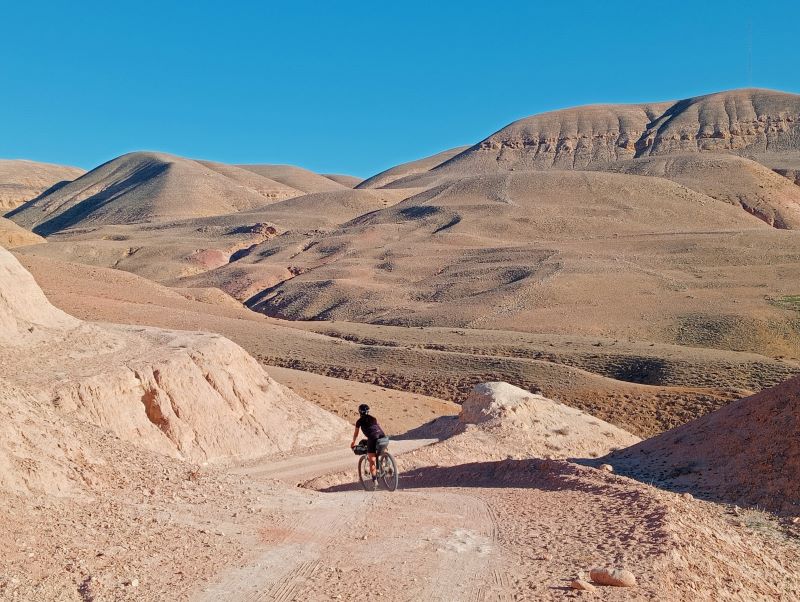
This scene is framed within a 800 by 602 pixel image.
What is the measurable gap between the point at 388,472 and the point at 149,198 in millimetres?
157554

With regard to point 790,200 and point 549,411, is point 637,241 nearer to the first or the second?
point 790,200

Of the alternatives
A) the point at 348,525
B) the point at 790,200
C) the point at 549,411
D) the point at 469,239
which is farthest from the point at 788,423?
the point at 790,200

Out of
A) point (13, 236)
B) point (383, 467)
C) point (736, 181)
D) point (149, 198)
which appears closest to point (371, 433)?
point (383, 467)

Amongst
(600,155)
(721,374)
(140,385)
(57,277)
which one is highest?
(600,155)

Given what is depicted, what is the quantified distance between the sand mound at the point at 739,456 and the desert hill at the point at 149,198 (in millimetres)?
138686

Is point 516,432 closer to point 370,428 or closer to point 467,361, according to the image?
point 370,428

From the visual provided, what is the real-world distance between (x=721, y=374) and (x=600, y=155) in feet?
429

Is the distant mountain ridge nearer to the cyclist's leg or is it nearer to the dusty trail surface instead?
the dusty trail surface

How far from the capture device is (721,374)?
1387 inches

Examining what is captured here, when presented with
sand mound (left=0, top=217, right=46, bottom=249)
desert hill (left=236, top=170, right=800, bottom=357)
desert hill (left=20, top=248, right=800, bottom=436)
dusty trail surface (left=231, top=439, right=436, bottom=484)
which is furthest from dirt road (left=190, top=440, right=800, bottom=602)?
sand mound (left=0, top=217, right=46, bottom=249)

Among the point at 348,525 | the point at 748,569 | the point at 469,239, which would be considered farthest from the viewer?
the point at 469,239

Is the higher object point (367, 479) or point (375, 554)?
point (375, 554)

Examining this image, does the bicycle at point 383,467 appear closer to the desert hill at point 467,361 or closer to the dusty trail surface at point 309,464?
the dusty trail surface at point 309,464

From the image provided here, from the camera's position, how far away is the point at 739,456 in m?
13.1
